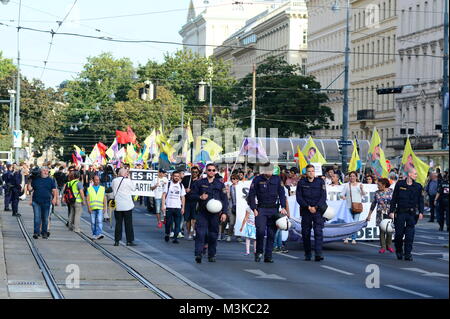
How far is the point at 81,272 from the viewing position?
1820 cm

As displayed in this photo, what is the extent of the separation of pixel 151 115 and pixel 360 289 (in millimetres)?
90622

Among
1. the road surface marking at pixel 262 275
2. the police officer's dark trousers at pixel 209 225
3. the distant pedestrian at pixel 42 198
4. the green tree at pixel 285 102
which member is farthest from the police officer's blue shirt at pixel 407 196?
the green tree at pixel 285 102

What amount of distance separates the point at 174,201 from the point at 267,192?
20.7 ft

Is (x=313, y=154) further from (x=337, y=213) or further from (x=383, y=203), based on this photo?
(x=383, y=203)

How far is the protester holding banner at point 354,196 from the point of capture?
26.3 m

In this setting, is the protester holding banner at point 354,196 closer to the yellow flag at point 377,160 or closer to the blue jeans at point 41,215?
the blue jeans at point 41,215

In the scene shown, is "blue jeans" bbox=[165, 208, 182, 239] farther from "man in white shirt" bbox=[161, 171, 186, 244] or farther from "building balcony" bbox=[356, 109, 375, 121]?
"building balcony" bbox=[356, 109, 375, 121]

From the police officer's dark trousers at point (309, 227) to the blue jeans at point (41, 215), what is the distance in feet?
22.7

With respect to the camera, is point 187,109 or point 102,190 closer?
point 102,190

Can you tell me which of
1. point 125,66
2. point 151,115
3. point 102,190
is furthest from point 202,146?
point 125,66

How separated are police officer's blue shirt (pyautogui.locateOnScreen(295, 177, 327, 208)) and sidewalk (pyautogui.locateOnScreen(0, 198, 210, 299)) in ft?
9.75
